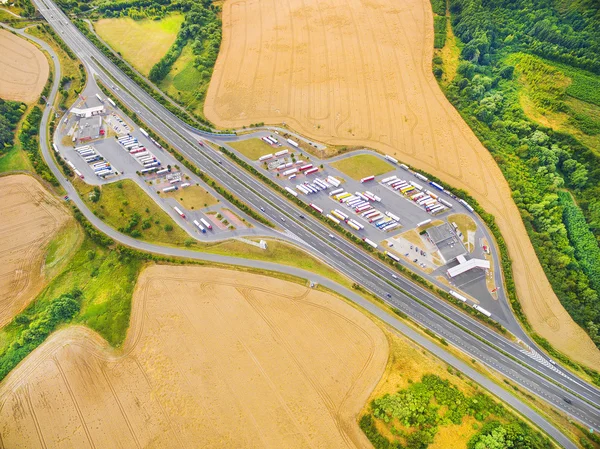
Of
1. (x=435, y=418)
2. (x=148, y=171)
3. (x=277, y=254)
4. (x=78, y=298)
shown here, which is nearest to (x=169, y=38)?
(x=148, y=171)

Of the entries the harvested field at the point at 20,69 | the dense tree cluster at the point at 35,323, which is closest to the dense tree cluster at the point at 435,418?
the dense tree cluster at the point at 35,323

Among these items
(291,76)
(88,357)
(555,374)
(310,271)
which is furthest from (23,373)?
(291,76)

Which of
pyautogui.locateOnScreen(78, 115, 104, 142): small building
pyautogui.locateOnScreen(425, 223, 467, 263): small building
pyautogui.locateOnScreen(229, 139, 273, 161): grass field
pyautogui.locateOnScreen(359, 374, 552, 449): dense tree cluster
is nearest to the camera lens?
pyautogui.locateOnScreen(359, 374, 552, 449): dense tree cluster

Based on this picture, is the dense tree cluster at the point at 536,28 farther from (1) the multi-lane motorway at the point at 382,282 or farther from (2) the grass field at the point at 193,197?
(2) the grass field at the point at 193,197

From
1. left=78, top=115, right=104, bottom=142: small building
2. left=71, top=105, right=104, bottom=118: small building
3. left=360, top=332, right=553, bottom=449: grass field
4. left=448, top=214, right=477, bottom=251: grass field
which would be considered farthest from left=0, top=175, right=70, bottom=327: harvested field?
left=448, top=214, right=477, bottom=251: grass field

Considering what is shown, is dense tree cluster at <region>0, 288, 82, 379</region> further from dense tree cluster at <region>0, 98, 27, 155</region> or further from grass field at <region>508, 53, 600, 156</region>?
grass field at <region>508, 53, 600, 156</region>

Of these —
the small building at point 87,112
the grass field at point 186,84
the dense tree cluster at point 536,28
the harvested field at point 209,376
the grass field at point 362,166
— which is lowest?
the harvested field at point 209,376

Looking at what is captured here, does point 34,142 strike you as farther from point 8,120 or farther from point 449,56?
point 449,56
